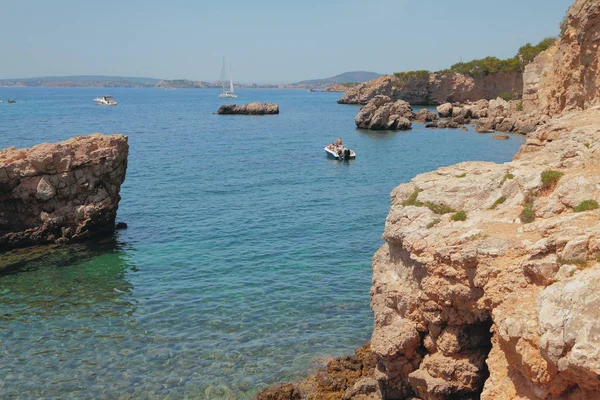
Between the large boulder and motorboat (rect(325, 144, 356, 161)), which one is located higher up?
the large boulder

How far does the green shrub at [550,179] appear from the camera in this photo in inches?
546

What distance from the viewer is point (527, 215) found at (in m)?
13.1

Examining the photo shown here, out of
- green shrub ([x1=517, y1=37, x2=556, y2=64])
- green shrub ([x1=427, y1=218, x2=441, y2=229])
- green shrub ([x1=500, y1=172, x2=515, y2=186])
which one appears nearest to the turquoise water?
green shrub ([x1=427, y1=218, x2=441, y2=229])

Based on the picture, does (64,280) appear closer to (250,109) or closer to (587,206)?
(587,206)

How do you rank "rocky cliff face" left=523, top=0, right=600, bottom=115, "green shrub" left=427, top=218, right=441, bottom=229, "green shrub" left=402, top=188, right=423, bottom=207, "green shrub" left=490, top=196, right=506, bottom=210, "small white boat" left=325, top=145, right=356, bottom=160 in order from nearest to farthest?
1. "green shrub" left=490, top=196, right=506, bottom=210
2. "green shrub" left=427, top=218, right=441, bottom=229
3. "green shrub" left=402, top=188, right=423, bottom=207
4. "rocky cliff face" left=523, top=0, right=600, bottom=115
5. "small white boat" left=325, top=145, right=356, bottom=160

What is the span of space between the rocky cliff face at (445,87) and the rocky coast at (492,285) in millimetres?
140950

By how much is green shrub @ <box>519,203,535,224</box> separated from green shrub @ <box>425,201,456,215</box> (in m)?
2.10

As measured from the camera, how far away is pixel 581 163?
47.8 feet

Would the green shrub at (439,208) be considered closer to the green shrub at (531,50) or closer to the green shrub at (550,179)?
the green shrub at (550,179)

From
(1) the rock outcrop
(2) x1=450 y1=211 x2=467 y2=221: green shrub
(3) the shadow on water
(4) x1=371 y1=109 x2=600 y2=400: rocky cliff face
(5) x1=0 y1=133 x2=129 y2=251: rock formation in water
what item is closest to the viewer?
(4) x1=371 y1=109 x2=600 y2=400: rocky cliff face

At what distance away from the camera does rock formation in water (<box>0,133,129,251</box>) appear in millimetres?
31062

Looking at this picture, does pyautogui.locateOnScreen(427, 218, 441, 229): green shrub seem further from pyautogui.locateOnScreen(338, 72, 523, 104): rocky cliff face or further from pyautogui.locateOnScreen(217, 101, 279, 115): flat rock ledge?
pyautogui.locateOnScreen(338, 72, 523, 104): rocky cliff face

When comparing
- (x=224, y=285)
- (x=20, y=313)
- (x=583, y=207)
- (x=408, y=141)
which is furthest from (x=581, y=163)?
(x=408, y=141)

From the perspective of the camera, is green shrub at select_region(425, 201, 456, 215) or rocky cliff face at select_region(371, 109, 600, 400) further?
green shrub at select_region(425, 201, 456, 215)
